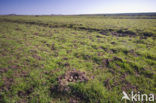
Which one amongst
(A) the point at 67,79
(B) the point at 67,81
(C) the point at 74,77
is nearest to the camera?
(B) the point at 67,81

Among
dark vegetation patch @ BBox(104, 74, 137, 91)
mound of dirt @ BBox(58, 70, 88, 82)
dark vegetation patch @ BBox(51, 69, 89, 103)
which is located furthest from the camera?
mound of dirt @ BBox(58, 70, 88, 82)

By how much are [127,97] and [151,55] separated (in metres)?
7.64

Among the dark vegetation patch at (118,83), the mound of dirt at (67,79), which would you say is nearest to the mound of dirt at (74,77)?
the mound of dirt at (67,79)

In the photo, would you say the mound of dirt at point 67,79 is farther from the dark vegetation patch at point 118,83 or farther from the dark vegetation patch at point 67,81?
the dark vegetation patch at point 118,83

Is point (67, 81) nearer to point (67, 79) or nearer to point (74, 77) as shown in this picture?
point (67, 79)

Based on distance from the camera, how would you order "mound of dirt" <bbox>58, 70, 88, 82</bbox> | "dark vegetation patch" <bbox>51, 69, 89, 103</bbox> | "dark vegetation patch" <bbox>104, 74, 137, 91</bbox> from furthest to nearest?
1. "mound of dirt" <bbox>58, 70, 88, 82</bbox>
2. "dark vegetation patch" <bbox>104, 74, 137, 91</bbox>
3. "dark vegetation patch" <bbox>51, 69, 89, 103</bbox>

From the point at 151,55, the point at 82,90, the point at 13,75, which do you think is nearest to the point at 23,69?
the point at 13,75

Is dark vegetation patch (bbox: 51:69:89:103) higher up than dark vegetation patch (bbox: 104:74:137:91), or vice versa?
dark vegetation patch (bbox: 51:69:89:103)

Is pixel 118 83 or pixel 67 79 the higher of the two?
pixel 67 79

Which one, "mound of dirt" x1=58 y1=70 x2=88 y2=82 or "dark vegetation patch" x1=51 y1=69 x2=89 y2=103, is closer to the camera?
"dark vegetation patch" x1=51 y1=69 x2=89 y2=103

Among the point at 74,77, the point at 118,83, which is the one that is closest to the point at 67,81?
the point at 74,77

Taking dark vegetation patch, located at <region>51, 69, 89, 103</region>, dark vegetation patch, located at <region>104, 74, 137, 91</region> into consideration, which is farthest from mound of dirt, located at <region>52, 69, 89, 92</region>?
dark vegetation patch, located at <region>104, 74, 137, 91</region>

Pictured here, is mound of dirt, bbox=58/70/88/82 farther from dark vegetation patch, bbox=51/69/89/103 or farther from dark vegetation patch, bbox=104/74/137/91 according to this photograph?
dark vegetation patch, bbox=104/74/137/91

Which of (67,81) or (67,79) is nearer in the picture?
(67,81)
